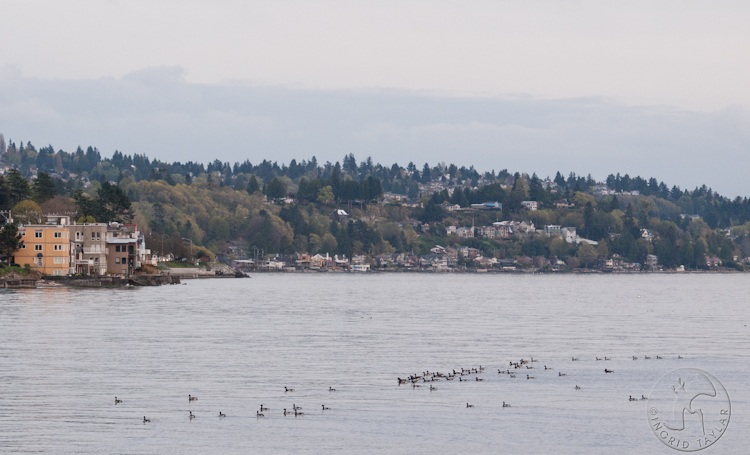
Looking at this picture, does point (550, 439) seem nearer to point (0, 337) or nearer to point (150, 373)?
point (150, 373)

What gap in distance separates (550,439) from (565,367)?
48.3 ft

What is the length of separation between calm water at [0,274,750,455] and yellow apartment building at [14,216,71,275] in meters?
30.5

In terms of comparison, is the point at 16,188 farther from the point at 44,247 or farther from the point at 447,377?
the point at 447,377

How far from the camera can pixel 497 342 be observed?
5106cm

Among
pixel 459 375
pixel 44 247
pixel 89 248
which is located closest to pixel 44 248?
pixel 44 247

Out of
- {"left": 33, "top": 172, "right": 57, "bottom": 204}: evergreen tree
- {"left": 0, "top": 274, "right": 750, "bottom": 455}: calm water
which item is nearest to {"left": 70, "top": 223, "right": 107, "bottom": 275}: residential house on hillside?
{"left": 33, "top": 172, "right": 57, "bottom": 204}: evergreen tree

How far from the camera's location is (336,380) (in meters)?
36.0

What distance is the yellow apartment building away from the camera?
100 metres

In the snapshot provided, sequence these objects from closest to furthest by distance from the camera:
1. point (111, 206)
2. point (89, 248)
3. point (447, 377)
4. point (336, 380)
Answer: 1. point (336, 380)
2. point (447, 377)
3. point (89, 248)
4. point (111, 206)

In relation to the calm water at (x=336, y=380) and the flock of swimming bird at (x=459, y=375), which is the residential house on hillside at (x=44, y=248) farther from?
the flock of swimming bird at (x=459, y=375)

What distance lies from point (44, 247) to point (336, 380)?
74.2 meters

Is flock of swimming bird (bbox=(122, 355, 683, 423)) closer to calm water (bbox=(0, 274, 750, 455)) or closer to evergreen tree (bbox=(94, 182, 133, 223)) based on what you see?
calm water (bbox=(0, 274, 750, 455))

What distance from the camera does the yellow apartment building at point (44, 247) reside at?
10050cm

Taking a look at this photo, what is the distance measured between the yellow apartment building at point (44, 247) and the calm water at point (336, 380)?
99.9ft
